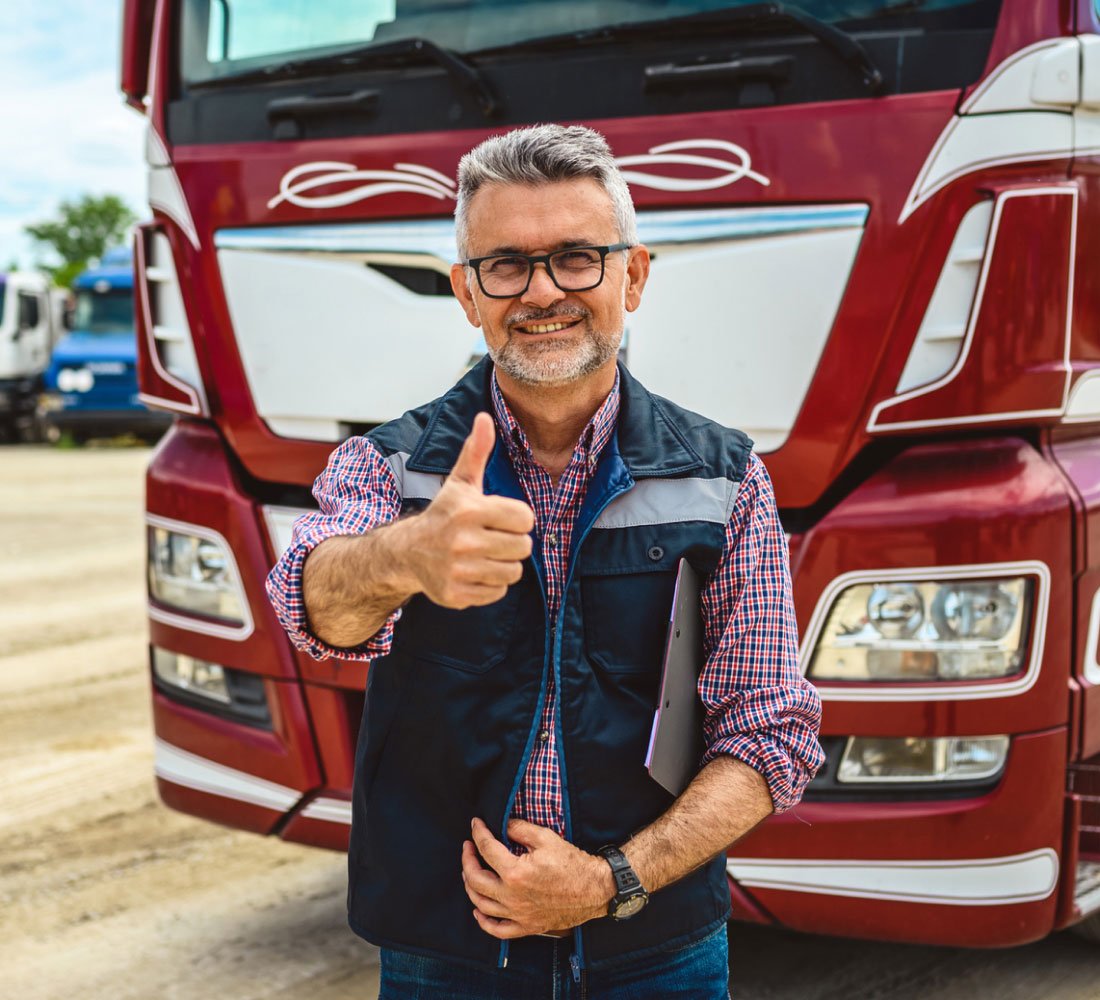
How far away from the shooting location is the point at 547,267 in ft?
6.01

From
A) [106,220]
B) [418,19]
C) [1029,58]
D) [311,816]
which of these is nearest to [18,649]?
[311,816]

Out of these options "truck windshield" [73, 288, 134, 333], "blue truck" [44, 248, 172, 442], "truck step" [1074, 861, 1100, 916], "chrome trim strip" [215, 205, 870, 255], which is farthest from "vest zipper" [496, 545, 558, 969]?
"truck windshield" [73, 288, 134, 333]

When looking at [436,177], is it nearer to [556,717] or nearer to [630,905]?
[556,717]

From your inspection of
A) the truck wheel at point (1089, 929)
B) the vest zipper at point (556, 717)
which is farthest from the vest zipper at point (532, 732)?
the truck wheel at point (1089, 929)

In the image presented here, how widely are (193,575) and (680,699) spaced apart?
6.62 feet

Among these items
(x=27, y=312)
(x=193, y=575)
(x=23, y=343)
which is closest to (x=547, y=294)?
(x=193, y=575)

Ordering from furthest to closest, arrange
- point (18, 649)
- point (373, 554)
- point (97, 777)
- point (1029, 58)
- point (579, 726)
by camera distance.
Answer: point (18, 649)
point (97, 777)
point (1029, 58)
point (579, 726)
point (373, 554)

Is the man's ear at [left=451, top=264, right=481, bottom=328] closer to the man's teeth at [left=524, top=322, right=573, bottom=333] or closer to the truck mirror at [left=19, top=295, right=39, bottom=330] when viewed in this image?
the man's teeth at [left=524, top=322, right=573, bottom=333]

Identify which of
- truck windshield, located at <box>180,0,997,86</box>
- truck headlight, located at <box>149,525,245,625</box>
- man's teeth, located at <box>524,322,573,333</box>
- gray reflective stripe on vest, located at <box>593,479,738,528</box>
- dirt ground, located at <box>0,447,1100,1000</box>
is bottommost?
dirt ground, located at <box>0,447,1100,1000</box>

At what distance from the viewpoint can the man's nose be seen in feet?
6.01

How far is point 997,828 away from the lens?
9.26 feet

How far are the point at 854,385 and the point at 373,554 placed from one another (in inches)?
58.8

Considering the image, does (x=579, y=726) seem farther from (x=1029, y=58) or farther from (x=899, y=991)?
(x=899, y=991)

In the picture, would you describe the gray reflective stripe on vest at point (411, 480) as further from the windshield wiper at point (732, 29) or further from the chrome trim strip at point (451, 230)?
the windshield wiper at point (732, 29)
